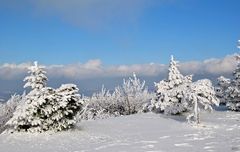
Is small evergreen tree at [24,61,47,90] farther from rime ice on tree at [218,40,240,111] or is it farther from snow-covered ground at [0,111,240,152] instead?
rime ice on tree at [218,40,240,111]

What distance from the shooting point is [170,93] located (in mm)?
33250

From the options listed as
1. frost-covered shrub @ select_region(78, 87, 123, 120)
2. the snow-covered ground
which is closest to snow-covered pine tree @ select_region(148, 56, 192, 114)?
the snow-covered ground

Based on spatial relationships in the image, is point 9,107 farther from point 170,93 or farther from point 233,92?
point 233,92

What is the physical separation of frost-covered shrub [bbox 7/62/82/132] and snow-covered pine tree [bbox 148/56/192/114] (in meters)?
12.8

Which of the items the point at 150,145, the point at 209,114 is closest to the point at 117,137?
the point at 150,145

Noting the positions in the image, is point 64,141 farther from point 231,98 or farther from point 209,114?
point 231,98

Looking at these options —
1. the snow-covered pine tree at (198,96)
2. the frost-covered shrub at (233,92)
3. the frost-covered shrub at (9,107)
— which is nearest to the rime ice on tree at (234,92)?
the frost-covered shrub at (233,92)

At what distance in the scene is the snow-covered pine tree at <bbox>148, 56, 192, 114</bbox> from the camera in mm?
32594

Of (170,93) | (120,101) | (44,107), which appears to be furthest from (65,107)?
(120,101)

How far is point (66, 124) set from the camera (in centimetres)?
2131

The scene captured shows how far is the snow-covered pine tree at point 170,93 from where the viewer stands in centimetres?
3259

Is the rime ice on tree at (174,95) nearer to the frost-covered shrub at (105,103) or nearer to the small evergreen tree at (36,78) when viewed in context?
the small evergreen tree at (36,78)

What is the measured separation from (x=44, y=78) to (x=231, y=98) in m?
21.2

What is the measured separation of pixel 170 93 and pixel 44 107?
586 inches
